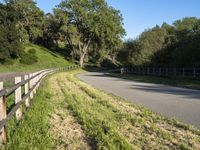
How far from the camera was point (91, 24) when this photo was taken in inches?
3669

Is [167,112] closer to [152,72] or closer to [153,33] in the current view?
[152,72]

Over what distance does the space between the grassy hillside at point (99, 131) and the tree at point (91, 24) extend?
80744 millimetres

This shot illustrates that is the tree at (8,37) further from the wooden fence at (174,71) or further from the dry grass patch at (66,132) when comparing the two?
the dry grass patch at (66,132)

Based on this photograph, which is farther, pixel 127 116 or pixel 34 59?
pixel 34 59

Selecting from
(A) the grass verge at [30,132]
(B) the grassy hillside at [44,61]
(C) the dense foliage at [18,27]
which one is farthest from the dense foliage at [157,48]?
(A) the grass verge at [30,132]

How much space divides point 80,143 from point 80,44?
92591 millimetres

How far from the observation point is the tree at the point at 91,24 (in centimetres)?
9300

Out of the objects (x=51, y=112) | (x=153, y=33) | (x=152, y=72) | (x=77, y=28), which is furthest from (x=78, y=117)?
(x=77, y=28)

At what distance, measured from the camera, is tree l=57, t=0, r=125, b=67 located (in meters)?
93.0

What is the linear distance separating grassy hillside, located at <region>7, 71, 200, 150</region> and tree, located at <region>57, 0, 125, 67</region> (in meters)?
80.7

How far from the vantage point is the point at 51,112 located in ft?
41.1

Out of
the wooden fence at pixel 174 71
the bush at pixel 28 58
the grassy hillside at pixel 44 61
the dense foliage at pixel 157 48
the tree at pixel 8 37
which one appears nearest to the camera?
the wooden fence at pixel 174 71

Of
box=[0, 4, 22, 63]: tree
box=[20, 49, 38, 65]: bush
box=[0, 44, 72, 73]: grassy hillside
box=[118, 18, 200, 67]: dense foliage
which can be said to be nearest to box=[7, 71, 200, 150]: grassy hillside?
box=[118, 18, 200, 67]: dense foliage

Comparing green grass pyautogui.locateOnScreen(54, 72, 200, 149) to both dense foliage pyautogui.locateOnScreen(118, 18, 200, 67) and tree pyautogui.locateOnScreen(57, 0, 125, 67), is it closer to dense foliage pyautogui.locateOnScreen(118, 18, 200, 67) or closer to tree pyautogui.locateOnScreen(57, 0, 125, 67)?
dense foliage pyautogui.locateOnScreen(118, 18, 200, 67)
